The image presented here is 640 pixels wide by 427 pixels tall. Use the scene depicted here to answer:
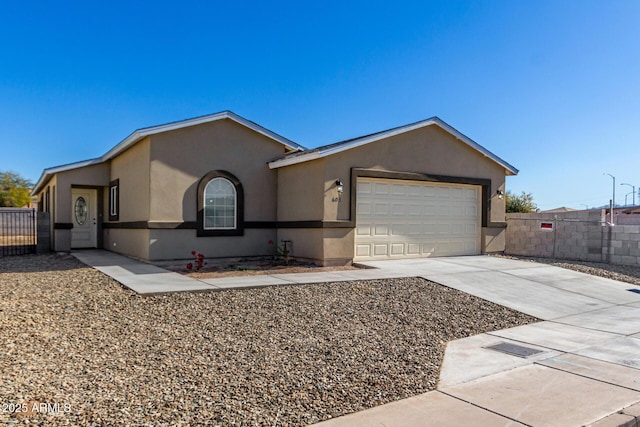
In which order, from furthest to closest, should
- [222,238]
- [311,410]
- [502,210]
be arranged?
[502,210], [222,238], [311,410]

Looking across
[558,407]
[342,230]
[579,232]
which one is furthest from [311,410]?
[579,232]

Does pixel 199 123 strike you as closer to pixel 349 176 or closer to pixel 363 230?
pixel 349 176

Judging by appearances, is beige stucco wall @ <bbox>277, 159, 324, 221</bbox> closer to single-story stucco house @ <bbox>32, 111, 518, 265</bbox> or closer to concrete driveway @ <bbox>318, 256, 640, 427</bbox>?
single-story stucco house @ <bbox>32, 111, 518, 265</bbox>

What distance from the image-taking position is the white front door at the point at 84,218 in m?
16.5

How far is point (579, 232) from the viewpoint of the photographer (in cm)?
1460

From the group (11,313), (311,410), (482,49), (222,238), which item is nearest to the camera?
(311,410)

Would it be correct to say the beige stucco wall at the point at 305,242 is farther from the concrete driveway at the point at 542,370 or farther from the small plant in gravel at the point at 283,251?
the concrete driveway at the point at 542,370

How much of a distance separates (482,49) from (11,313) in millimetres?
13385

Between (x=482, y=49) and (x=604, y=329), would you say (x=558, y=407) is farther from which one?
(x=482, y=49)

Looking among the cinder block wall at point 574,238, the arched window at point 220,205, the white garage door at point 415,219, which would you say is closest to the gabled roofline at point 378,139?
the white garage door at point 415,219

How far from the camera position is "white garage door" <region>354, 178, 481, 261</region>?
12531mm

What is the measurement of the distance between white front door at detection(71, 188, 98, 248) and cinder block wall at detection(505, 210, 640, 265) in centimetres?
1462

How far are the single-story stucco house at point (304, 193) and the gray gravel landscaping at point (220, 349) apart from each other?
3.46 meters

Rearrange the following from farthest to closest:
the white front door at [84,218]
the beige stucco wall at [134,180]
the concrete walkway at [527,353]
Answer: the white front door at [84,218], the beige stucco wall at [134,180], the concrete walkway at [527,353]
